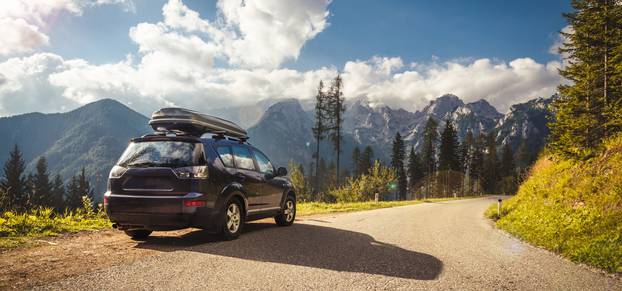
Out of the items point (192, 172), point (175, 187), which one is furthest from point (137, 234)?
point (192, 172)

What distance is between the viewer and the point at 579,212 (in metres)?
8.98

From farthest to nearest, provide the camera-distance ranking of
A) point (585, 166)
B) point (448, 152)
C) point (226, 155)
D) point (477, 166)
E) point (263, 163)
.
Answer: point (477, 166) < point (448, 152) < point (585, 166) < point (263, 163) < point (226, 155)

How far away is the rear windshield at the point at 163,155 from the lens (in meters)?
6.24

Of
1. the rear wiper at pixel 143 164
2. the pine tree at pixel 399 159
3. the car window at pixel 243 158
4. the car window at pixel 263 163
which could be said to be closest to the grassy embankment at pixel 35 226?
the rear wiper at pixel 143 164

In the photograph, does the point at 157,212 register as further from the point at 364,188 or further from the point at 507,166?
the point at 507,166

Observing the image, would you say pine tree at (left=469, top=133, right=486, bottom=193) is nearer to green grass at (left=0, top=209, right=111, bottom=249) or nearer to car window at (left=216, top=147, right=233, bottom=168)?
car window at (left=216, top=147, right=233, bottom=168)

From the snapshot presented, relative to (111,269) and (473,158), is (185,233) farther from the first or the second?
(473,158)

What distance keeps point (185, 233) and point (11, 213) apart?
3614 mm

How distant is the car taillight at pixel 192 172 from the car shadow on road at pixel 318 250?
1208mm

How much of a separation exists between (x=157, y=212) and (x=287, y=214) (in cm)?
410

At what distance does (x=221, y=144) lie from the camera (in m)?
7.19

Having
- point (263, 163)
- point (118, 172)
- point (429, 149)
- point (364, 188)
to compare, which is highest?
point (429, 149)

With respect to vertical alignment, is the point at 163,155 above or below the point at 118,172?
above

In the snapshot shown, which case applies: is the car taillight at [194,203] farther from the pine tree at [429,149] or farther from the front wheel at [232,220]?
the pine tree at [429,149]
